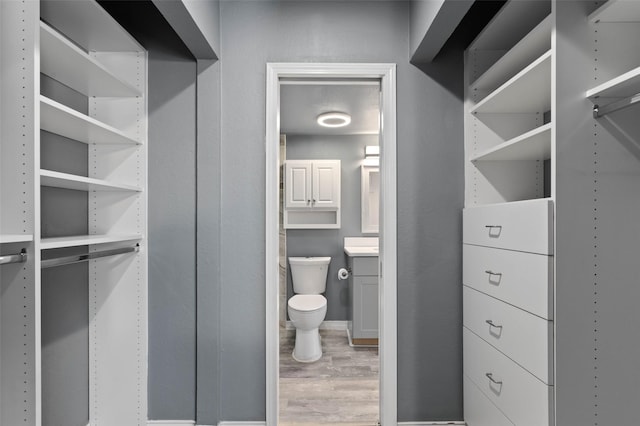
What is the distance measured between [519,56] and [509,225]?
0.78 metres

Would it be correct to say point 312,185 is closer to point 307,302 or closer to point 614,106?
point 307,302

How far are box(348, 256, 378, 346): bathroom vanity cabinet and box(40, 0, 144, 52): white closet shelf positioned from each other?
2602 millimetres

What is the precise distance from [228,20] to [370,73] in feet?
2.81

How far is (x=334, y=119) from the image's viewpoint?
378 cm

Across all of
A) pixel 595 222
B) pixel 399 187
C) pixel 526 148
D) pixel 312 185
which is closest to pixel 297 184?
pixel 312 185

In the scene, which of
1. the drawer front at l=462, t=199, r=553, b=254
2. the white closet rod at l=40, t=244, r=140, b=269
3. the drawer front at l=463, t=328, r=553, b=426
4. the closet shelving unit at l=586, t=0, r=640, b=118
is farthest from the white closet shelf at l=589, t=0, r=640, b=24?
the white closet rod at l=40, t=244, r=140, b=269

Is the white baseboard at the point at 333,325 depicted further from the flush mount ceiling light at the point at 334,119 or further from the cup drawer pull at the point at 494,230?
the cup drawer pull at the point at 494,230

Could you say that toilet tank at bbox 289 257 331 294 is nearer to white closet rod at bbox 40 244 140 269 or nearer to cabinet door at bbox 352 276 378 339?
cabinet door at bbox 352 276 378 339

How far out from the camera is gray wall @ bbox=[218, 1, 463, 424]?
2.13 m

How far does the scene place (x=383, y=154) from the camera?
7.13 feet

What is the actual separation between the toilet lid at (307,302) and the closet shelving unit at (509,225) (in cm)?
158

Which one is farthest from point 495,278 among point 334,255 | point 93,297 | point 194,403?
point 334,255

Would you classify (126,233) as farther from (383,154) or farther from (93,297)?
(383,154)

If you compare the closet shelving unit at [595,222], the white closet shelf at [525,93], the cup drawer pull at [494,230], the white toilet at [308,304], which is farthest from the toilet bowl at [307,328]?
the closet shelving unit at [595,222]
